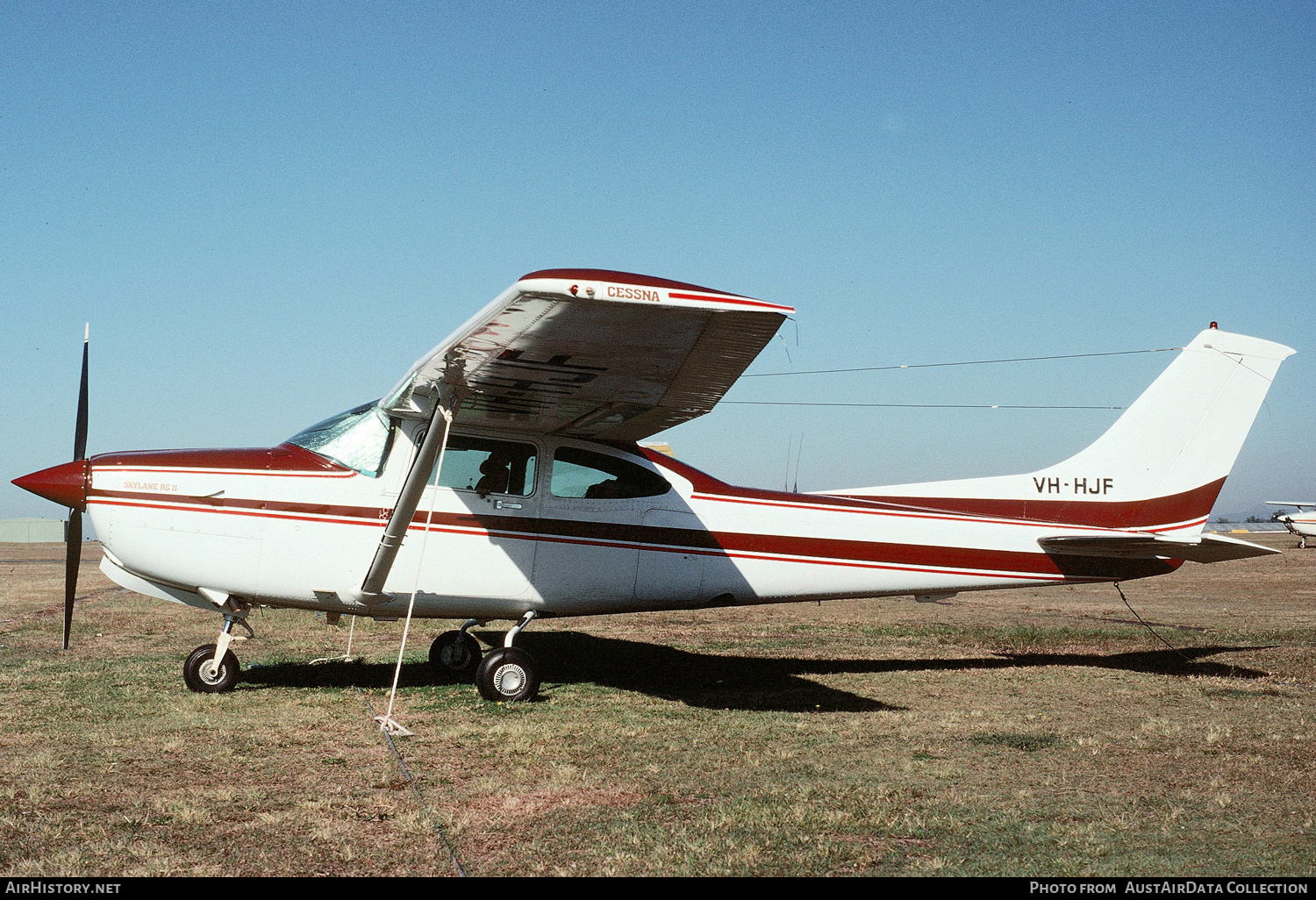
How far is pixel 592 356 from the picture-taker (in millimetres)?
6336

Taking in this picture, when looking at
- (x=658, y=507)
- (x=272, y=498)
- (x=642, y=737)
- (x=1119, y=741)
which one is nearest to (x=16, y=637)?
(x=272, y=498)

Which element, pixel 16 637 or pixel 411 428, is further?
pixel 16 637

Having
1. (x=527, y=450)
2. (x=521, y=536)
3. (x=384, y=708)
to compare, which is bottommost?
(x=384, y=708)

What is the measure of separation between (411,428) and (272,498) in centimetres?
122

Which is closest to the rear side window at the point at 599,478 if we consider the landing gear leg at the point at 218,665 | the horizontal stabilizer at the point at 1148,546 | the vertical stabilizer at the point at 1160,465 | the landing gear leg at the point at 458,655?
the landing gear leg at the point at 458,655

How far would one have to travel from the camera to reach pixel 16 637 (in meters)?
11.8

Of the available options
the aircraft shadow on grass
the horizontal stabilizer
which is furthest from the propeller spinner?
the horizontal stabilizer

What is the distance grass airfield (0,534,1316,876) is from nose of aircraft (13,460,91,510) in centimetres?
156

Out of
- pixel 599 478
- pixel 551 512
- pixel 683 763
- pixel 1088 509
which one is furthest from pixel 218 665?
pixel 1088 509

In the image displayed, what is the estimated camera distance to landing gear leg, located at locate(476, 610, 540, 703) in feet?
25.2

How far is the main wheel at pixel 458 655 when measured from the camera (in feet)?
31.1

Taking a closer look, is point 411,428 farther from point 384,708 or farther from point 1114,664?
point 1114,664

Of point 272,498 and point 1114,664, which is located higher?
point 272,498

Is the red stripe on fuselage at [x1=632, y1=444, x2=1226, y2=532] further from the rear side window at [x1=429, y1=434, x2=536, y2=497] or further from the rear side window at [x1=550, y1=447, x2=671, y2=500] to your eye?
the rear side window at [x1=429, y1=434, x2=536, y2=497]
